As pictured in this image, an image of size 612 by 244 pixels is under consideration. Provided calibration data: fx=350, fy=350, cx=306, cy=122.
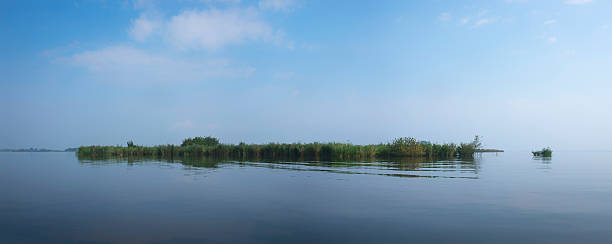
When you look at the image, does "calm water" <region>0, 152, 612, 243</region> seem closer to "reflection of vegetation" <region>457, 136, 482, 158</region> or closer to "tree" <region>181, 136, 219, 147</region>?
"reflection of vegetation" <region>457, 136, 482, 158</region>

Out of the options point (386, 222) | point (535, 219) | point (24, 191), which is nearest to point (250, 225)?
point (386, 222)

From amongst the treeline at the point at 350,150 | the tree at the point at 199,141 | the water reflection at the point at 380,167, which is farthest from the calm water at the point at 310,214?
the tree at the point at 199,141

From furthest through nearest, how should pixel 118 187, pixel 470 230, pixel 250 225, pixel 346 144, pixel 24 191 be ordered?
pixel 346 144 < pixel 118 187 < pixel 24 191 < pixel 250 225 < pixel 470 230

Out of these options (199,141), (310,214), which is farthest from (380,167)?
(199,141)

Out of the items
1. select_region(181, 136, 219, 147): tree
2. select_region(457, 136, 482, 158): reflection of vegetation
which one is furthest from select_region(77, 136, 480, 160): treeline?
select_region(181, 136, 219, 147): tree

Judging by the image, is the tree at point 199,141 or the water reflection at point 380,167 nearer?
the water reflection at point 380,167

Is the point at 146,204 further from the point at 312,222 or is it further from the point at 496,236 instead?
the point at 496,236

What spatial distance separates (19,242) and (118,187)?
288 inches

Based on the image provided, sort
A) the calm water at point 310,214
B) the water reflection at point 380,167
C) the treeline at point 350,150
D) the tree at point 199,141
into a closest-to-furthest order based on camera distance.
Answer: the calm water at point 310,214 < the water reflection at point 380,167 < the treeline at point 350,150 < the tree at point 199,141

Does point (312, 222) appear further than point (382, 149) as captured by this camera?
No

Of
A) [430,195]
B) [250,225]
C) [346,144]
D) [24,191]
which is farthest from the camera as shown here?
[346,144]

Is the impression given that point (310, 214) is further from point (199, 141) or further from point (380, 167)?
point (199, 141)

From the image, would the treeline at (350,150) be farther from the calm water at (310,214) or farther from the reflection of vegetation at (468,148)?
the calm water at (310,214)

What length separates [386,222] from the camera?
23.9 feet
